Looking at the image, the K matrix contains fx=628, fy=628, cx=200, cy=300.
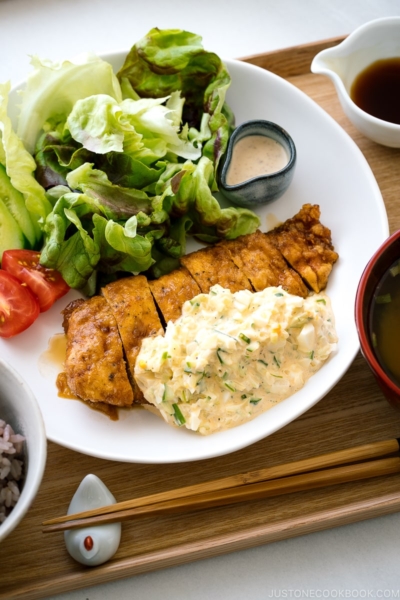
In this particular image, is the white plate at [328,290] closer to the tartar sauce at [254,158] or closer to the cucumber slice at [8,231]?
the tartar sauce at [254,158]

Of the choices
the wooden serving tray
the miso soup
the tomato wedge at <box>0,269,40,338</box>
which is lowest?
the wooden serving tray

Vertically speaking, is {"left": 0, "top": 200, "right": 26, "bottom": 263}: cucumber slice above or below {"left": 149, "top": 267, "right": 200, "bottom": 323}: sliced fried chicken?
above

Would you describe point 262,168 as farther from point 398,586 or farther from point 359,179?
point 398,586

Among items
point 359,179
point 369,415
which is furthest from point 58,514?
point 359,179

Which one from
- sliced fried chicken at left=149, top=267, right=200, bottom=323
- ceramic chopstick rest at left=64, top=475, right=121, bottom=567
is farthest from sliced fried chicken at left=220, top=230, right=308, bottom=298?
ceramic chopstick rest at left=64, top=475, right=121, bottom=567

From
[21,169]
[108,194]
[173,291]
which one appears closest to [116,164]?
[108,194]

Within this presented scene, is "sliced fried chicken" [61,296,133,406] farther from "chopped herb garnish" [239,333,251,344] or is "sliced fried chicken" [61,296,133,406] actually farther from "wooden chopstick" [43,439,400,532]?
"chopped herb garnish" [239,333,251,344]
